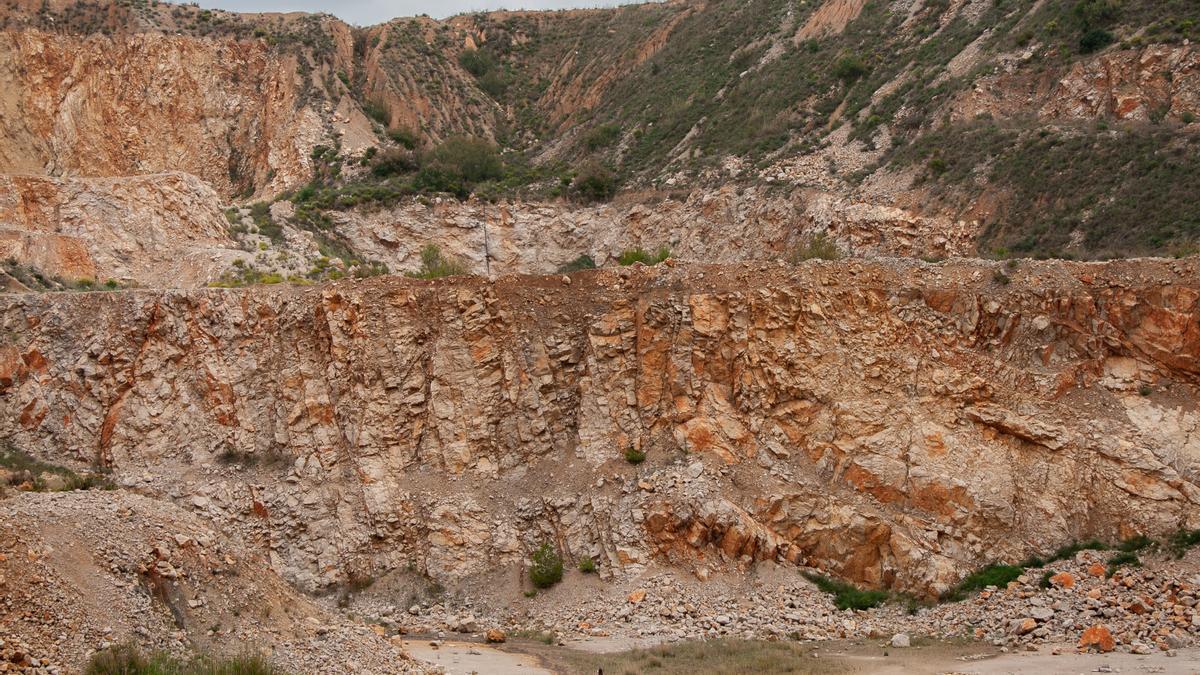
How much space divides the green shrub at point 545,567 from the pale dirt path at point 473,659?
2.68 m

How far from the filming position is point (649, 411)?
25.0m

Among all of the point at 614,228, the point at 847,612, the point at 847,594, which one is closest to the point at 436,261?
the point at 614,228

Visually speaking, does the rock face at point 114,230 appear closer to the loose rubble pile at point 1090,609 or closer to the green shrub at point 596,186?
the green shrub at point 596,186

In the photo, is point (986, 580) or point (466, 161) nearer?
point (986, 580)

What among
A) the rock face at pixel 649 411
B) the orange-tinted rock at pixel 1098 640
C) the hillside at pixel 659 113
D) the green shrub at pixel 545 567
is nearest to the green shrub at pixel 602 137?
the hillside at pixel 659 113

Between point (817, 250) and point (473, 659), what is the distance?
15811 millimetres

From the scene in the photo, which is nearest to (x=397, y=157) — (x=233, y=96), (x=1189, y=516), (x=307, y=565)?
(x=233, y=96)

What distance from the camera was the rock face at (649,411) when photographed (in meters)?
22.4

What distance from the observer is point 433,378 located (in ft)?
84.1

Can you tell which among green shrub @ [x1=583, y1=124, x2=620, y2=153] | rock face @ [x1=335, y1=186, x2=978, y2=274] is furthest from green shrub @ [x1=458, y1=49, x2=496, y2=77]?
rock face @ [x1=335, y1=186, x2=978, y2=274]

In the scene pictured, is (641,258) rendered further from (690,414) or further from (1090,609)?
(1090,609)

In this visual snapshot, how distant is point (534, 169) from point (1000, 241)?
79.7 feet

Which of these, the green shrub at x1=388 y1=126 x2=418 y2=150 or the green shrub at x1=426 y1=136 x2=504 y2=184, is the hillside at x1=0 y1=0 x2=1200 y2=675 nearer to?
the green shrub at x1=426 y1=136 x2=504 y2=184

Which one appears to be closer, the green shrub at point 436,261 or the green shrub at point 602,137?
the green shrub at point 436,261
